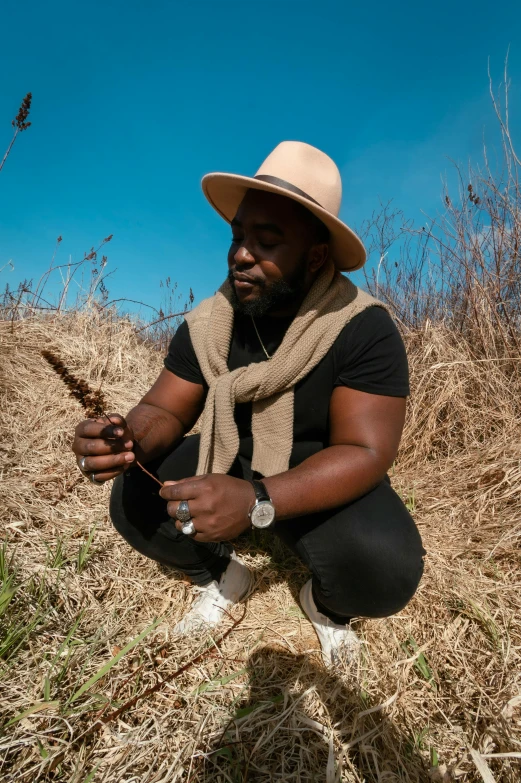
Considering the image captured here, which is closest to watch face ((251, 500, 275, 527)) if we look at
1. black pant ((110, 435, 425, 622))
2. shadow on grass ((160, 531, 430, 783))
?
black pant ((110, 435, 425, 622))

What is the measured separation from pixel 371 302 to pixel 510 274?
90.2 inches

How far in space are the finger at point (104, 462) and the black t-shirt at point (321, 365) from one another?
0.68m

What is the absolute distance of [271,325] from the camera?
205 centimetres

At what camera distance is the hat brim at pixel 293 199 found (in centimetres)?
176

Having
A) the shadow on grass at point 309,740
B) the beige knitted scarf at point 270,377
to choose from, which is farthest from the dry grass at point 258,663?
the beige knitted scarf at point 270,377

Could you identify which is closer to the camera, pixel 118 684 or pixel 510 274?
pixel 118 684

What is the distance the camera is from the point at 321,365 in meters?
1.89

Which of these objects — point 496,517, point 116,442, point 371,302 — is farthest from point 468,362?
point 116,442

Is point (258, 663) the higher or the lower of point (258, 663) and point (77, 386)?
the lower

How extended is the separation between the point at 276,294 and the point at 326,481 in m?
0.83

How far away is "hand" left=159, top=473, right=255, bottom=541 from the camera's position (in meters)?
1.35

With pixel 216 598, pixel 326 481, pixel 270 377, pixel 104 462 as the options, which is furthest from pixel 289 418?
pixel 216 598

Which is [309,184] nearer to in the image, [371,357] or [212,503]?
[371,357]

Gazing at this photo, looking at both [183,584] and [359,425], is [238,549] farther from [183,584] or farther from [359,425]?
[359,425]
